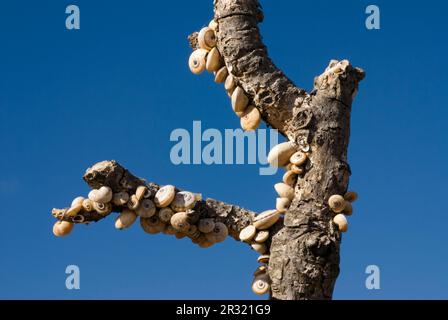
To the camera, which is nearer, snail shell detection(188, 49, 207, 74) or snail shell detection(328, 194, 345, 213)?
snail shell detection(328, 194, 345, 213)

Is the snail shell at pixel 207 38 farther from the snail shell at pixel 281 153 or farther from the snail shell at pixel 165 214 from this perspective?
the snail shell at pixel 165 214

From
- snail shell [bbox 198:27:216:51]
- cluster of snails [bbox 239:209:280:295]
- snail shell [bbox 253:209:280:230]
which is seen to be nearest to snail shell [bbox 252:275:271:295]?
cluster of snails [bbox 239:209:280:295]

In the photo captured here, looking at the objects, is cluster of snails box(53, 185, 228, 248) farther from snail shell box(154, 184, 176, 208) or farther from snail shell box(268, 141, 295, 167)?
snail shell box(268, 141, 295, 167)

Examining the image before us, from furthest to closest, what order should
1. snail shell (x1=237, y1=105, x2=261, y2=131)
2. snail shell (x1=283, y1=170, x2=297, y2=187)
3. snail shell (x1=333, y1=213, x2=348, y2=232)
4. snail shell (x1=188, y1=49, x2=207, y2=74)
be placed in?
snail shell (x1=188, y1=49, x2=207, y2=74) → snail shell (x1=237, y1=105, x2=261, y2=131) → snail shell (x1=283, y1=170, x2=297, y2=187) → snail shell (x1=333, y1=213, x2=348, y2=232)

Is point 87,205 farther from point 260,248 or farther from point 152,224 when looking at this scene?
point 260,248

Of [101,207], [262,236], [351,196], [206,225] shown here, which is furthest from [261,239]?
[101,207]

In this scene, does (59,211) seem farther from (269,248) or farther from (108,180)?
(269,248)

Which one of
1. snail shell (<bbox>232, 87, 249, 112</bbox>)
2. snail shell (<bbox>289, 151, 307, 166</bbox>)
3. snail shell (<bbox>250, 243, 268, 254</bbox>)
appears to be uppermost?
snail shell (<bbox>232, 87, 249, 112</bbox>)
